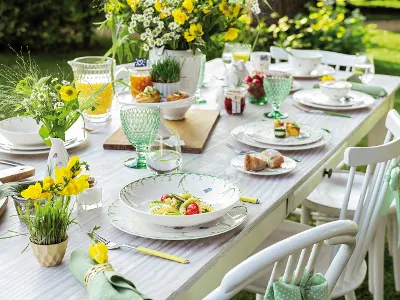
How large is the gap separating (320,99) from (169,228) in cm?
134

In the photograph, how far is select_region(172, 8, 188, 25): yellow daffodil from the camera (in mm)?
2230

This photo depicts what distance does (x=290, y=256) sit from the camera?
1.32 metres

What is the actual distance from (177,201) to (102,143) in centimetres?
68

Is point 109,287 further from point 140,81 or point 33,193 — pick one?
point 140,81

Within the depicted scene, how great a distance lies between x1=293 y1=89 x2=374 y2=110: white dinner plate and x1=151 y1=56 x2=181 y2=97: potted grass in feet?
1.94

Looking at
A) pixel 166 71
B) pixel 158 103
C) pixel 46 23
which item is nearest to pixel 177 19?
→ pixel 166 71

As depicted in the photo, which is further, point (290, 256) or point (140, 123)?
point (140, 123)

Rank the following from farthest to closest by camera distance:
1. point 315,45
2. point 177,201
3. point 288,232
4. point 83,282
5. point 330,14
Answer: point 330,14 < point 315,45 < point 288,232 < point 177,201 < point 83,282

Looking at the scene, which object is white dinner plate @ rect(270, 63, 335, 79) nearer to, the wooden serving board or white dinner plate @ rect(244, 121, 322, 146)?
the wooden serving board

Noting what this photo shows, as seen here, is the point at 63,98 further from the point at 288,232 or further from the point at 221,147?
the point at 288,232

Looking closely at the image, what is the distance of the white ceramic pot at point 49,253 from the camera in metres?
1.35

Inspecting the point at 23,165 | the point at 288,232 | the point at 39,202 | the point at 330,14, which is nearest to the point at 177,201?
the point at 39,202

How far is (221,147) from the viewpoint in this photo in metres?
2.17

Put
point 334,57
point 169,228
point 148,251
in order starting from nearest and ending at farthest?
1. point 148,251
2. point 169,228
3. point 334,57
